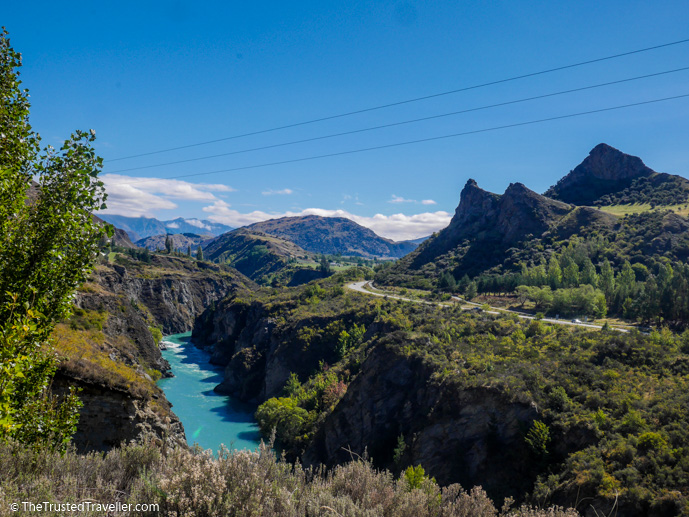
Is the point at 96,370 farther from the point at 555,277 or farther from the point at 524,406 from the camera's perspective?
Answer: the point at 555,277

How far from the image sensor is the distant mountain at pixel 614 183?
106 meters

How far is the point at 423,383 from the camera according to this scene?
3359 cm

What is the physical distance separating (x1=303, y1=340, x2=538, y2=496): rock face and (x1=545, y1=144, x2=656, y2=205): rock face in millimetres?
116784

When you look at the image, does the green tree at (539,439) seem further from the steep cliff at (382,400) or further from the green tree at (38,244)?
the green tree at (38,244)

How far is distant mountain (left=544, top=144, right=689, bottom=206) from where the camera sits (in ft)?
347

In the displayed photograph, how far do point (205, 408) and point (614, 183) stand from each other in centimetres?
14151

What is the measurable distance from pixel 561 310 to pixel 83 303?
61.8 metres

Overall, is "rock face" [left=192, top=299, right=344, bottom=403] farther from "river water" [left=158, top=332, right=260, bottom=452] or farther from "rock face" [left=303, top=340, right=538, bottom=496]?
"rock face" [left=303, top=340, right=538, bottom=496]

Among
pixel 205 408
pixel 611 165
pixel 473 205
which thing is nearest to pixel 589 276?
pixel 473 205

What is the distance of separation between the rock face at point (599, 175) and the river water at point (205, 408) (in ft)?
404

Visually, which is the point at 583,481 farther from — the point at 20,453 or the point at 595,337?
the point at 20,453

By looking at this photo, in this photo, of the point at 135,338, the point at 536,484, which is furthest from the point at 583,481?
the point at 135,338

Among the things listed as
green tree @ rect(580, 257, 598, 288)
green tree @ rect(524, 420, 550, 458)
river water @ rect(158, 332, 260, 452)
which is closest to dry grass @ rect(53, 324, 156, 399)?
river water @ rect(158, 332, 260, 452)

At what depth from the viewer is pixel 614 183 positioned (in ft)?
410
